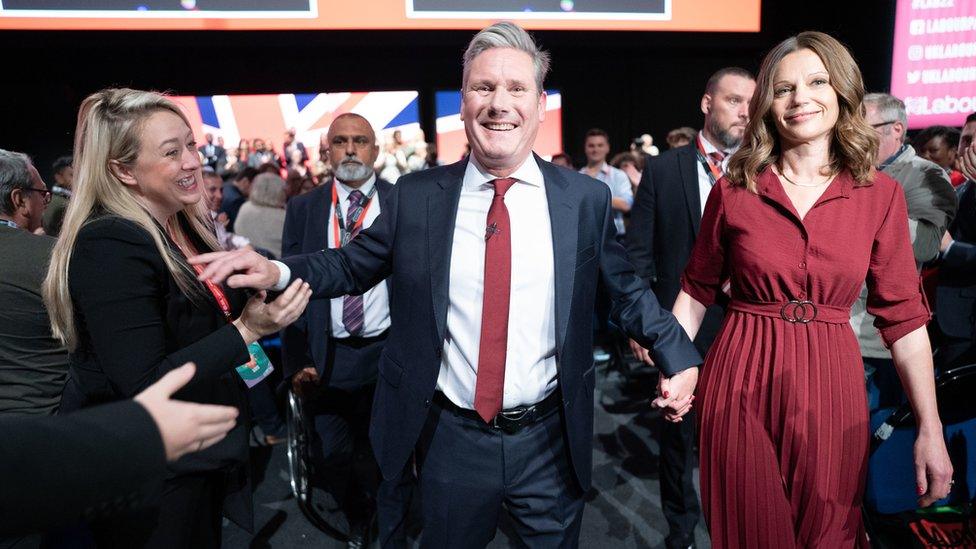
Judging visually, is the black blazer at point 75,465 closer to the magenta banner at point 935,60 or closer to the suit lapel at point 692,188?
the suit lapel at point 692,188

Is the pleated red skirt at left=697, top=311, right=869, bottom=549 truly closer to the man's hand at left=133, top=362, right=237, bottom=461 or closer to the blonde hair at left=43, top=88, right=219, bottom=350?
the man's hand at left=133, top=362, right=237, bottom=461

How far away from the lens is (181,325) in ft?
4.83

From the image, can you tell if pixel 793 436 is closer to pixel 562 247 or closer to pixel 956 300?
pixel 562 247

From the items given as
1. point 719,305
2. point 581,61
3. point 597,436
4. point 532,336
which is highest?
point 581,61

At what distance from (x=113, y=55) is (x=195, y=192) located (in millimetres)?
7551

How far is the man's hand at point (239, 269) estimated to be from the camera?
4.42 feet

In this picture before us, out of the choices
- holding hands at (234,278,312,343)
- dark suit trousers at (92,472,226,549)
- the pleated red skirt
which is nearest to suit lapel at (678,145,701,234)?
the pleated red skirt

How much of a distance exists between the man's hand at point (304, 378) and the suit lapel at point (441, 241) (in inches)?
56.2

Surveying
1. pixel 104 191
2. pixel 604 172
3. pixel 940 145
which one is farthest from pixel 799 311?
pixel 604 172

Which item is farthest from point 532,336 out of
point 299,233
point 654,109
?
point 654,109

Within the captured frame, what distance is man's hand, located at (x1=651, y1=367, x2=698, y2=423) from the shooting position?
5.33ft

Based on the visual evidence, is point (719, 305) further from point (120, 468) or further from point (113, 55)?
point (113, 55)

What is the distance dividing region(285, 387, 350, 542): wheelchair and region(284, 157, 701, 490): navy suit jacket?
1440 mm

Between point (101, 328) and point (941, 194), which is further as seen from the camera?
point (941, 194)
